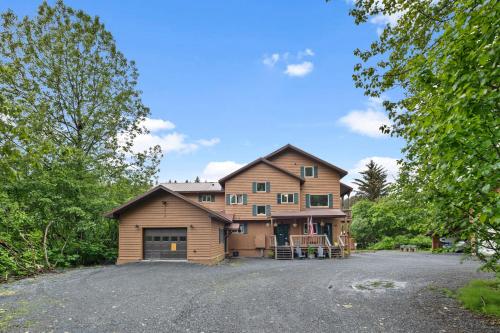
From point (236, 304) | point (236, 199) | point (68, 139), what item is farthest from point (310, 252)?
point (68, 139)

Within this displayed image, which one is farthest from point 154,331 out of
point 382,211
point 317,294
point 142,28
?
point 382,211

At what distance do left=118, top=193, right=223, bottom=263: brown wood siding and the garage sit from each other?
13.4 inches

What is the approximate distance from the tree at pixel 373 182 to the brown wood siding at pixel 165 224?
3600cm

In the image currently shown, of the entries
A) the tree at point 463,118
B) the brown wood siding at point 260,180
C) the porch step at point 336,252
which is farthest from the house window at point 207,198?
the tree at point 463,118

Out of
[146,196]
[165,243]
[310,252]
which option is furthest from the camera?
[310,252]

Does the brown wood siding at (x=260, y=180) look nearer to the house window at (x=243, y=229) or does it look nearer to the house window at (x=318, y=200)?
the house window at (x=243, y=229)

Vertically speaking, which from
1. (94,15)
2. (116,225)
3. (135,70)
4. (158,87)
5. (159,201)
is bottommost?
(116,225)

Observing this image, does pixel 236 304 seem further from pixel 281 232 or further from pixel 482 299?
pixel 281 232

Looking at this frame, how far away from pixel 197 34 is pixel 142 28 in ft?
10.3

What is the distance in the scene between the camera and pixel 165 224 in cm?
A: 1975

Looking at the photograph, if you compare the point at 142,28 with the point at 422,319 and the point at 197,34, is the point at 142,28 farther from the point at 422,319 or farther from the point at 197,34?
the point at 422,319

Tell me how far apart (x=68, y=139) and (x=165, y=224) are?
9.85 metres

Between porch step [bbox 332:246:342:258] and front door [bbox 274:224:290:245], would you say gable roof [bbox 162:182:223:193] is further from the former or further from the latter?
porch step [bbox 332:246:342:258]

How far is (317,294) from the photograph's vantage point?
9.80m
